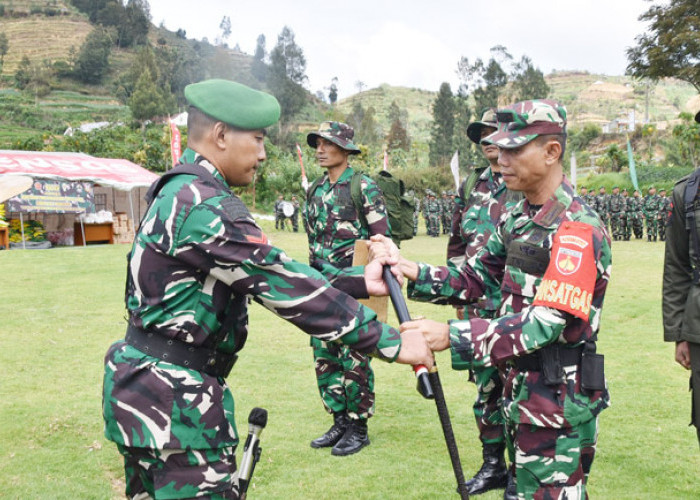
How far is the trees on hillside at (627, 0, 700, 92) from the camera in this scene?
128 feet

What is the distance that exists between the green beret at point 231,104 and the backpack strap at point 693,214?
7.64 ft

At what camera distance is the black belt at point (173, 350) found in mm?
2238

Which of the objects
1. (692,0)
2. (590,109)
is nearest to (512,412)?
(692,0)

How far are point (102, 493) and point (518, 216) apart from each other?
10.9ft

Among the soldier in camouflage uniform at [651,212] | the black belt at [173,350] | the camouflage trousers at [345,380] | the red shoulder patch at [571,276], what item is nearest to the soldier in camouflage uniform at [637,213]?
the soldier in camouflage uniform at [651,212]

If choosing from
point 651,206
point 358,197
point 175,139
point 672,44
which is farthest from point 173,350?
point 672,44

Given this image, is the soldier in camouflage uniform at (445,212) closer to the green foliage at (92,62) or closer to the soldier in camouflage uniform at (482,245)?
the soldier in camouflage uniform at (482,245)

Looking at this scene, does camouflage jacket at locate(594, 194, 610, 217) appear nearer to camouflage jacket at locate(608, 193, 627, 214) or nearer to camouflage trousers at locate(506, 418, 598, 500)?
camouflage jacket at locate(608, 193, 627, 214)

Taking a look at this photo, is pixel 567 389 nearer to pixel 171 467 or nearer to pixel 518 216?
pixel 518 216

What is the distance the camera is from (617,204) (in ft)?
84.7

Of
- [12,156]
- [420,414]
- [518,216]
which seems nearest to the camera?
[518,216]

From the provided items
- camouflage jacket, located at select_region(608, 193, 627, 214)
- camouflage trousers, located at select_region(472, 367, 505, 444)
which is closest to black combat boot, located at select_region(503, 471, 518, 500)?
camouflage trousers, located at select_region(472, 367, 505, 444)

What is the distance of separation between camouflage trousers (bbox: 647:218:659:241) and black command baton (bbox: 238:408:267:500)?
24.8 metres

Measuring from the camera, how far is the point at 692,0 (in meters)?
39.2
